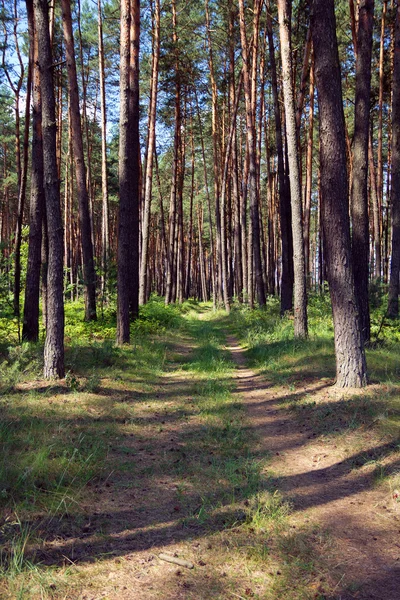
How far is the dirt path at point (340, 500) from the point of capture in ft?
9.36

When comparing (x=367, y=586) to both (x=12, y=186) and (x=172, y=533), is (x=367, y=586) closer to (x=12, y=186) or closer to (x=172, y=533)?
(x=172, y=533)

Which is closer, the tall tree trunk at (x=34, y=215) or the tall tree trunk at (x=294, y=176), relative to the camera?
the tall tree trunk at (x=34, y=215)

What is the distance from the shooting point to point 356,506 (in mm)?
3760

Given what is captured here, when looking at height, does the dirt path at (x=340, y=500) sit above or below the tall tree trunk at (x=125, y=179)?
below

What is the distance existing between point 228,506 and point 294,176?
8.17 metres

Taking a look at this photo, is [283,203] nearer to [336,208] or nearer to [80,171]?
[80,171]

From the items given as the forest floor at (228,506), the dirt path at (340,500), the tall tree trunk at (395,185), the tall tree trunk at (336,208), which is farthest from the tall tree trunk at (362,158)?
the tall tree trunk at (395,185)

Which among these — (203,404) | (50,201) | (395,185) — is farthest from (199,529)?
(395,185)

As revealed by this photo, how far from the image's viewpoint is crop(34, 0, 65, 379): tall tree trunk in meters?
6.72

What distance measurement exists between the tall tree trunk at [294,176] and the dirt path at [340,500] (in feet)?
13.4

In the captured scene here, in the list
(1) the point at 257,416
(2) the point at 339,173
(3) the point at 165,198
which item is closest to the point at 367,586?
(1) the point at 257,416

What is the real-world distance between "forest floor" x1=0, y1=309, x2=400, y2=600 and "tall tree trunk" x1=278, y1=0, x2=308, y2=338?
377 cm

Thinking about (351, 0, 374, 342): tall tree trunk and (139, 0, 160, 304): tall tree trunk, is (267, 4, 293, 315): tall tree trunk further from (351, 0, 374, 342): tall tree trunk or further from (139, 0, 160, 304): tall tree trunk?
(351, 0, 374, 342): tall tree trunk

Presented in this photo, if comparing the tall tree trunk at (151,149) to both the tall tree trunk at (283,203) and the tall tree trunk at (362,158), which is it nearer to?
the tall tree trunk at (283,203)
